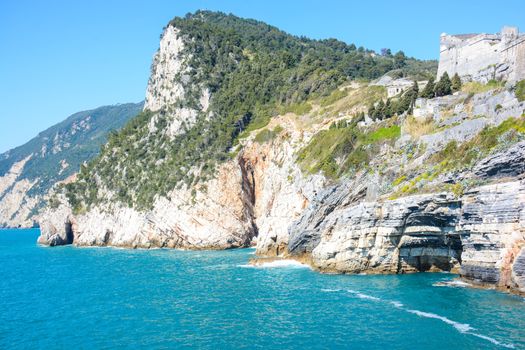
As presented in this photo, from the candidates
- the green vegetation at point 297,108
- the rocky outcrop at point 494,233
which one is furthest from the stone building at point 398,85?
the rocky outcrop at point 494,233

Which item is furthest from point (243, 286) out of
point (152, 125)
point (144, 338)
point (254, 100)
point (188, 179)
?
point (152, 125)

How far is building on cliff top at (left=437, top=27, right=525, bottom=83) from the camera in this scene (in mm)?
51719

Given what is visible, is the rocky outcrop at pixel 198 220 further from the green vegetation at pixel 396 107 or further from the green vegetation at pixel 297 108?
the green vegetation at pixel 396 107

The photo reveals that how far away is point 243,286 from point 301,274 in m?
6.35

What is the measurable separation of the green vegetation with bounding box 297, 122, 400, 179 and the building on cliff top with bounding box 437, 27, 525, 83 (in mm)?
11735

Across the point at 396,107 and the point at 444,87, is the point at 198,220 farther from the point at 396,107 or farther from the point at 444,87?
the point at 444,87

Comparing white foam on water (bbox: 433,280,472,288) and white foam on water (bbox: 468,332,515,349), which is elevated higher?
white foam on water (bbox: 433,280,472,288)

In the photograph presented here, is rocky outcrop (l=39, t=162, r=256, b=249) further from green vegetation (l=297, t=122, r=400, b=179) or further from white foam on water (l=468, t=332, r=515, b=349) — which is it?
white foam on water (l=468, t=332, r=515, b=349)

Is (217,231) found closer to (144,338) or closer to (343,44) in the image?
(144,338)

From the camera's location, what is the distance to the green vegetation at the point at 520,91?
43675mm

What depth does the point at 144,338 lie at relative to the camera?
31.6 metres

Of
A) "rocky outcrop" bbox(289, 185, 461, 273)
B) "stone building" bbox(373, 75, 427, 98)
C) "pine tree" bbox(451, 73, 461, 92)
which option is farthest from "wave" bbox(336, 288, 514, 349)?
"stone building" bbox(373, 75, 427, 98)

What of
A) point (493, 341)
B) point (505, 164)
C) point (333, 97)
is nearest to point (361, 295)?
point (493, 341)

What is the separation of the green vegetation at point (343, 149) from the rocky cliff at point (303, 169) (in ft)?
0.67
